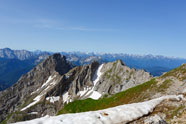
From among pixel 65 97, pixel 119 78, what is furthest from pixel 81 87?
pixel 119 78

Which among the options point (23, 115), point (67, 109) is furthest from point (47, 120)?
point (23, 115)

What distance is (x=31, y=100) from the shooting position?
586 feet

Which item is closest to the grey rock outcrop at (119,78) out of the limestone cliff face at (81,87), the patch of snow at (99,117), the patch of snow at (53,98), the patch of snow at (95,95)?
the limestone cliff face at (81,87)

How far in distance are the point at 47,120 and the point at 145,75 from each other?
108562 millimetres

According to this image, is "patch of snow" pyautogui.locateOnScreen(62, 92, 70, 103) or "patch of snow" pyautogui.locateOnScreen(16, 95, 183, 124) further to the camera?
"patch of snow" pyautogui.locateOnScreen(62, 92, 70, 103)

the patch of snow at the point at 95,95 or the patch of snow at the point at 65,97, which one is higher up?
the patch of snow at the point at 95,95

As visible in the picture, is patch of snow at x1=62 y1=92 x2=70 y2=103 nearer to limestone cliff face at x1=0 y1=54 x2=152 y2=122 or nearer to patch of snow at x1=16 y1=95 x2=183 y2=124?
limestone cliff face at x1=0 y1=54 x2=152 y2=122

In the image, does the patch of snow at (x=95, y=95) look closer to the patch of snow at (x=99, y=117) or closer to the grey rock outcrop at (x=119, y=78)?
the grey rock outcrop at (x=119, y=78)

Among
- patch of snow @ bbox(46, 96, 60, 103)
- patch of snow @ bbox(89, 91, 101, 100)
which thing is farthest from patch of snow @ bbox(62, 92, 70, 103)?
patch of snow @ bbox(89, 91, 101, 100)

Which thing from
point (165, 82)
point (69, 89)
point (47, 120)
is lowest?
point (69, 89)

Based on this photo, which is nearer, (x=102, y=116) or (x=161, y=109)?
(x=102, y=116)

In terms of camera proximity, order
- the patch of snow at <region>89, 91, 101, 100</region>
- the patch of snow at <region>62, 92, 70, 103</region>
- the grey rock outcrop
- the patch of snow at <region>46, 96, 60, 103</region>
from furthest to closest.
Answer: the patch of snow at <region>46, 96, 60, 103</region>, the patch of snow at <region>62, 92, 70, 103</region>, the patch of snow at <region>89, 91, 101, 100</region>, the grey rock outcrop

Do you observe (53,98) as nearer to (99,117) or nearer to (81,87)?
(81,87)

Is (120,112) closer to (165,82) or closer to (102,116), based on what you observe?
(102,116)
